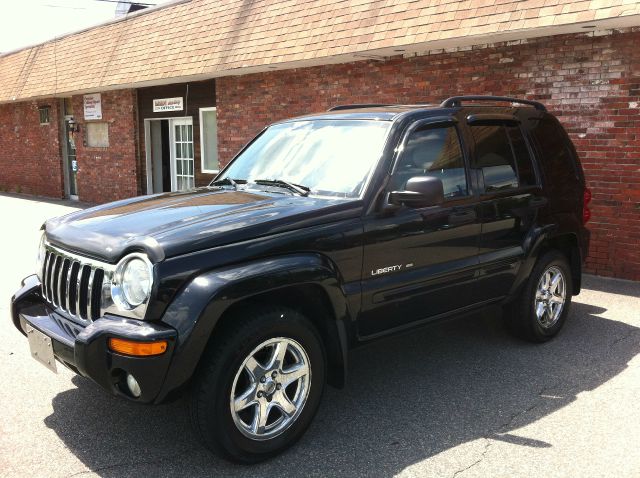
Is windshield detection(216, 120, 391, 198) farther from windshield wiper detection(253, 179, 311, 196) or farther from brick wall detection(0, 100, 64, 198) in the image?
brick wall detection(0, 100, 64, 198)

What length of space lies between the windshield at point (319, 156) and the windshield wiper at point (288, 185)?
31 millimetres

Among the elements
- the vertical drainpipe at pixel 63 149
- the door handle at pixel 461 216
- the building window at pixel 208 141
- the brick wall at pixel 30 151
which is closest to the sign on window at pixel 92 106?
the vertical drainpipe at pixel 63 149

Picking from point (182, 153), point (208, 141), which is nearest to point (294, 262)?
point (208, 141)

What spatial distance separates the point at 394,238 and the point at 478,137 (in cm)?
126

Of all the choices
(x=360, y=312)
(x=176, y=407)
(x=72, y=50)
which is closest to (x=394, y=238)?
(x=360, y=312)

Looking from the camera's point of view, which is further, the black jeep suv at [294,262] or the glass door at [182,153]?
the glass door at [182,153]

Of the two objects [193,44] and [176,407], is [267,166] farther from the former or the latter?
[193,44]

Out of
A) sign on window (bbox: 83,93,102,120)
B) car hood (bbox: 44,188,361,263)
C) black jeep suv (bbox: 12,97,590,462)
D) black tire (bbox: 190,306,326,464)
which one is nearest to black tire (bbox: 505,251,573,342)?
black jeep suv (bbox: 12,97,590,462)

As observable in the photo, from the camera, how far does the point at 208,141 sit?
13648 millimetres

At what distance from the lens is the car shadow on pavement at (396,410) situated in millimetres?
3295

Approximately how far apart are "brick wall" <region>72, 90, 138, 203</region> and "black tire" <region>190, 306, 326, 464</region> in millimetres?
12937

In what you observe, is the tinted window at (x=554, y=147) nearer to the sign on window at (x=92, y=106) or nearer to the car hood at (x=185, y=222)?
the car hood at (x=185, y=222)

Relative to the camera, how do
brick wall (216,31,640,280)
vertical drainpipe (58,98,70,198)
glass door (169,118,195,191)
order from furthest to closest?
1. vertical drainpipe (58,98,70,198)
2. glass door (169,118,195,191)
3. brick wall (216,31,640,280)

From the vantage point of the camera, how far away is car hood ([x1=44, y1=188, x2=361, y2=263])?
3123mm
